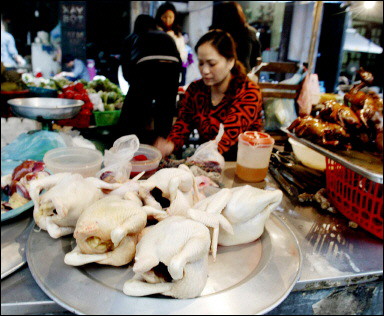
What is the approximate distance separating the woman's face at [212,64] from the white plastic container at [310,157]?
96cm

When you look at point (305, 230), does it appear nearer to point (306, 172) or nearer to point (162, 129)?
point (306, 172)

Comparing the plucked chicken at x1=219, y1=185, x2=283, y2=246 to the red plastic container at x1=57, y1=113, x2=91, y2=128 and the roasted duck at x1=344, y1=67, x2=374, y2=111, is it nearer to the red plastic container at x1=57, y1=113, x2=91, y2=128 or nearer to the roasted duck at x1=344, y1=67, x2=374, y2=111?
the roasted duck at x1=344, y1=67, x2=374, y2=111

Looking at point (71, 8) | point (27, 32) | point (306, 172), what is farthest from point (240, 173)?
point (27, 32)

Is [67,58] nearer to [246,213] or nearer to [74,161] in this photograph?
[74,161]

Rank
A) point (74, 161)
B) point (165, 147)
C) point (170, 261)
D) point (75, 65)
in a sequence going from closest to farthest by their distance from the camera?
point (170, 261)
point (74, 161)
point (165, 147)
point (75, 65)

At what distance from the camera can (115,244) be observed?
0.83 m

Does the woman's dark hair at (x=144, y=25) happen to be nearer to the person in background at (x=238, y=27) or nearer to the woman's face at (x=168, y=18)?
the person in background at (x=238, y=27)

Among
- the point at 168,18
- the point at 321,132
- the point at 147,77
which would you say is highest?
the point at 168,18

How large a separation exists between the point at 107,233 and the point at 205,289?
312 mm

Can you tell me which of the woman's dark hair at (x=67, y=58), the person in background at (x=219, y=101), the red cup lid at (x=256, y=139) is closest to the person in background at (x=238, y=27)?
the person in background at (x=219, y=101)

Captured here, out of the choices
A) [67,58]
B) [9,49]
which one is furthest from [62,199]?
[67,58]

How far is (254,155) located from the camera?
5.15 feet

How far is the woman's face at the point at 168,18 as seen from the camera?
5238 mm

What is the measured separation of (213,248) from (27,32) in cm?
975
